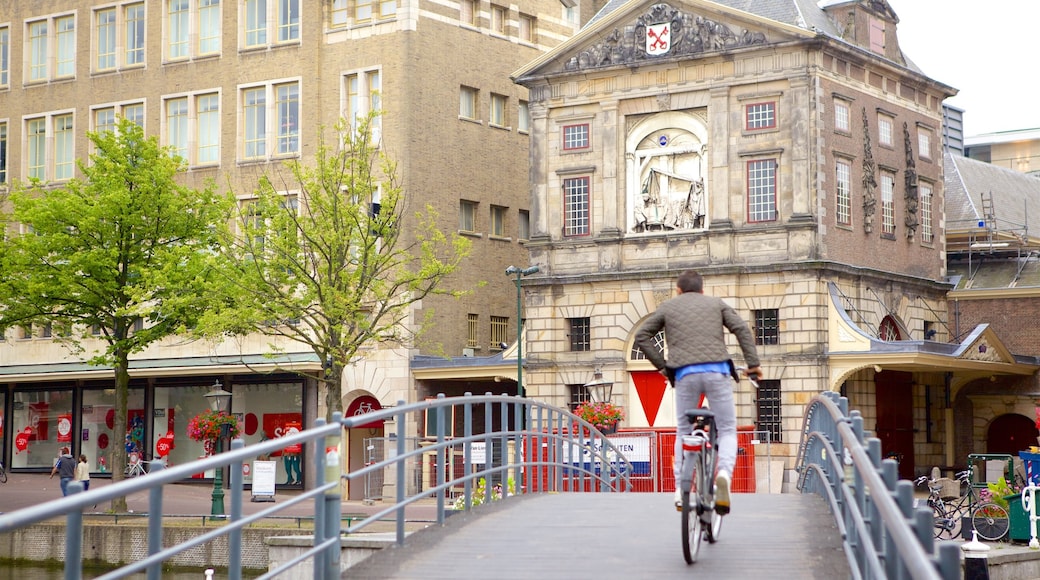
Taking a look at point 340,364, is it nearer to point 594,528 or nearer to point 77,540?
point 594,528

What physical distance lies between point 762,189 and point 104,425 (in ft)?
81.2

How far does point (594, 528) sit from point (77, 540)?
8096 mm

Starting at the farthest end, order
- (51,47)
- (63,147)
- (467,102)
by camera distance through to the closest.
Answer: (51,47)
(63,147)
(467,102)

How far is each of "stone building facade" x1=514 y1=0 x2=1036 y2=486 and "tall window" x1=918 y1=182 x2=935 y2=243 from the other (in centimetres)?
7

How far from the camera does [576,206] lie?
155 ft

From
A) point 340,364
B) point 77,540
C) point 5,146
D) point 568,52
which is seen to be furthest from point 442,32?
point 77,540

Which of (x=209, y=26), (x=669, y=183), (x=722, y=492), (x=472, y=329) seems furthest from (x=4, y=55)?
(x=722, y=492)

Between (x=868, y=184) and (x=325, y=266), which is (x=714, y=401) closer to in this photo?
(x=325, y=266)

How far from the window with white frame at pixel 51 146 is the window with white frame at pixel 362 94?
1204 cm

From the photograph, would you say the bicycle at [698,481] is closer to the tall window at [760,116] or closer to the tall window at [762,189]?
the tall window at [762,189]

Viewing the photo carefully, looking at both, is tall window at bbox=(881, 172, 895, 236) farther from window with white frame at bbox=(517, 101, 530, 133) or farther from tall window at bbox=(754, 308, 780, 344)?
window with white frame at bbox=(517, 101, 530, 133)

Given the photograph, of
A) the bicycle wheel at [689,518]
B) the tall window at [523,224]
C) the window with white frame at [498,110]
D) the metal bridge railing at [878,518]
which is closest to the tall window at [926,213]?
the tall window at [523,224]

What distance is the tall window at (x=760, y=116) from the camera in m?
44.4

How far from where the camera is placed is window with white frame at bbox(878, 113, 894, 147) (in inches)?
1865
